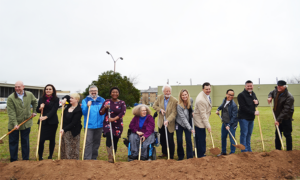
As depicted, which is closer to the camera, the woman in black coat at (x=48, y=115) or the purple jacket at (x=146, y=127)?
the woman in black coat at (x=48, y=115)

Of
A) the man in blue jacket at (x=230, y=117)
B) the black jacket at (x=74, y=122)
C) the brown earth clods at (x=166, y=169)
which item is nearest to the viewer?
the brown earth clods at (x=166, y=169)

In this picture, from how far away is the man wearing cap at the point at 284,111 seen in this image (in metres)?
5.16

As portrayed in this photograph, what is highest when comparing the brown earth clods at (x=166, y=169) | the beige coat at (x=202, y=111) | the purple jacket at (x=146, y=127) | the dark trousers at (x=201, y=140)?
the beige coat at (x=202, y=111)

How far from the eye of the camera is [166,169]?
12.8ft

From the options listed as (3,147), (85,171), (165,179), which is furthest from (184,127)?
(3,147)

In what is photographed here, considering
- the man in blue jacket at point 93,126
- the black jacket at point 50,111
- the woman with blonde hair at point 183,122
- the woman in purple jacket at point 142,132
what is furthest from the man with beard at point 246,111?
the black jacket at point 50,111

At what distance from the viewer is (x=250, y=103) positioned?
17.3ft

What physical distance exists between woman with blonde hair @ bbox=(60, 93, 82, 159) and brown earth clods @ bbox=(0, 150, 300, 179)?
0.64 metres

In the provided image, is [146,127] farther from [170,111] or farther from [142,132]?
[170,111]

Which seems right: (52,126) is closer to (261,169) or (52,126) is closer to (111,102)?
(111,102)

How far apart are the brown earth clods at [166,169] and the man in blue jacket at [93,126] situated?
0.76 m

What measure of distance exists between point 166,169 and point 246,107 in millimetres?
2830

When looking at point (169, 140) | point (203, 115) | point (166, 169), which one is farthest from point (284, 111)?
point (166, 169)

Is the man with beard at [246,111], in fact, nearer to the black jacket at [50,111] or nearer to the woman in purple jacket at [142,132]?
the woman in purple jacket at [142,132]
